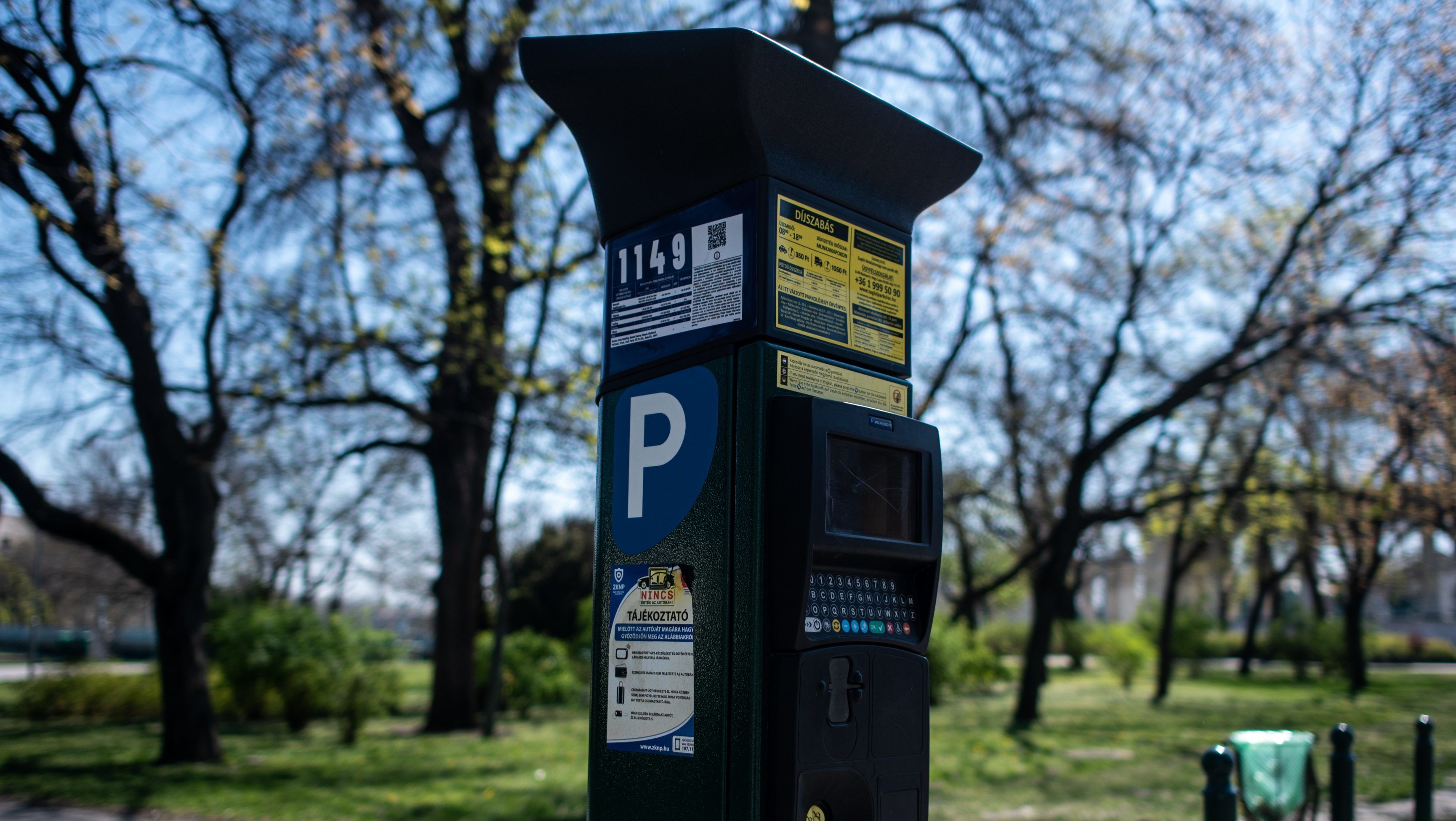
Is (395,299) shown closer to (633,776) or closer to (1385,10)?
(633,776)

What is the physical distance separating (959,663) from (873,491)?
58.9 feet

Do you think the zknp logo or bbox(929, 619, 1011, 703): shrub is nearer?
the zknp logo

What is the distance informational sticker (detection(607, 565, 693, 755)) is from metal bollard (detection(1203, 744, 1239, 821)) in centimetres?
237

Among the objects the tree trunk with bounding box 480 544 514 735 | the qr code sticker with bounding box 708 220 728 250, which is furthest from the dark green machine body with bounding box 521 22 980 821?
the tree trunk with bounding box 480 544 514 735

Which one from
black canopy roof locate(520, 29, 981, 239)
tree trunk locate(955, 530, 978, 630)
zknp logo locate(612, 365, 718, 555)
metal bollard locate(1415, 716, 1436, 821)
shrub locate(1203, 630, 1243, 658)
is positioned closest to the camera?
black canopy roof locate(520, 29, 981, 239)

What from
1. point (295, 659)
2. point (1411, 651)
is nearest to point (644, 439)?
point (295, 659)

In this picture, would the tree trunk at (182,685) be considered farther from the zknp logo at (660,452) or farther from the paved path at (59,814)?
the zknp logo at (660,452)

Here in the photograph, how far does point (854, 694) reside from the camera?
8.07ft

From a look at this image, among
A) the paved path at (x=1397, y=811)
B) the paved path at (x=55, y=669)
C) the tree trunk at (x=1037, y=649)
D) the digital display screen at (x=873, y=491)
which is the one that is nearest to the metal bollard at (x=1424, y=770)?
the paved path at (x=1397, y=811)

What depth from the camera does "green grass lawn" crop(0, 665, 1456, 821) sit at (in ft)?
25.9

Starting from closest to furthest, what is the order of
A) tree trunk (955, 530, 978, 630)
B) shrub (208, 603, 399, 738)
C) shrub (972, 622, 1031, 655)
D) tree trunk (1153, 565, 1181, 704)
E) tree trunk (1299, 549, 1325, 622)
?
shrub (208, 603, 399, 738) → tree trunk (1153, 565, 1181, 704) → tree trunk (955, 530, 978, 630) → tree trunk (1299, 549, 1325, 622) → shrub (972, 622, 1031, 655)

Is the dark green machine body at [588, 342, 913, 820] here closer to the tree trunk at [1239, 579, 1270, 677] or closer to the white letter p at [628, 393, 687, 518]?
the white letter p at [628, 393, 687, 518]

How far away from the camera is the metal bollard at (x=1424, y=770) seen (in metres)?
5.94

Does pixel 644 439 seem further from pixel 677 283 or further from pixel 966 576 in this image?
pixel 966 576
